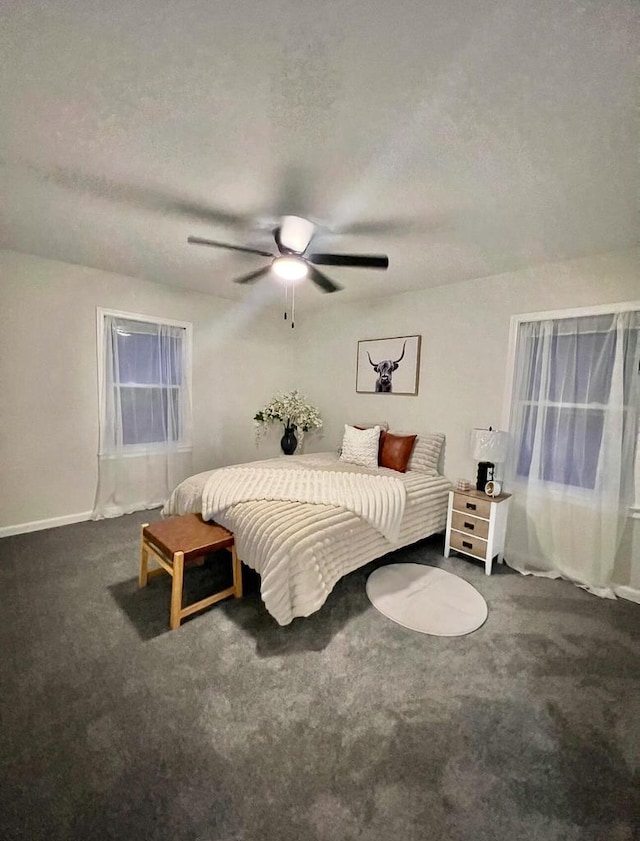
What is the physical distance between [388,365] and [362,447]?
1.01m

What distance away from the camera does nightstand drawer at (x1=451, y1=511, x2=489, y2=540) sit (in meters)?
2.67

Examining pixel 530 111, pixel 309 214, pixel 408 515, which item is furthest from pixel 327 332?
pixel 530 111

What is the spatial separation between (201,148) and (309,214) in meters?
0.71

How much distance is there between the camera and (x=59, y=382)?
10.4 feet

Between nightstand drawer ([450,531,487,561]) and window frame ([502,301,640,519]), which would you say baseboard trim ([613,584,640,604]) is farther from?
nightstand drawer ([450,531,487,561])

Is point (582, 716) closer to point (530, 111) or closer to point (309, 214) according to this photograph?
point (530, 111)

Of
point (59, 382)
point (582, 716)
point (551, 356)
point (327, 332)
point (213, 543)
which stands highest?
point (327, 332)

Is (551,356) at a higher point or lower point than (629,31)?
lower

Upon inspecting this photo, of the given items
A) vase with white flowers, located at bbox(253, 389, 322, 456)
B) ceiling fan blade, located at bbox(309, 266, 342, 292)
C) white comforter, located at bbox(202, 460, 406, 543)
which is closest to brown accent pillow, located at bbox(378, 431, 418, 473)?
white comforter, located at bbox(202, 460, 406, 543)

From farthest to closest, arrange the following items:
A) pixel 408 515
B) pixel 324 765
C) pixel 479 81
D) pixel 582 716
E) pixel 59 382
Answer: pixel 59 382
pixel 408 515
pixel 582 716
pixel 324 765
pixel 479 81

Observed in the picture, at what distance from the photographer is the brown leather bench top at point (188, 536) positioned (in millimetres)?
2033

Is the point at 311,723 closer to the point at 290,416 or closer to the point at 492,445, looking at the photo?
the point at 492,445

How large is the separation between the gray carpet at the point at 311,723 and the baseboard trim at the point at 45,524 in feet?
3.33

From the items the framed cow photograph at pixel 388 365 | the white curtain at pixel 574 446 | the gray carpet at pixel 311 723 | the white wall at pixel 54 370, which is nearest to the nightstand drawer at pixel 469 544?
the white curtain at pixel 574 446
